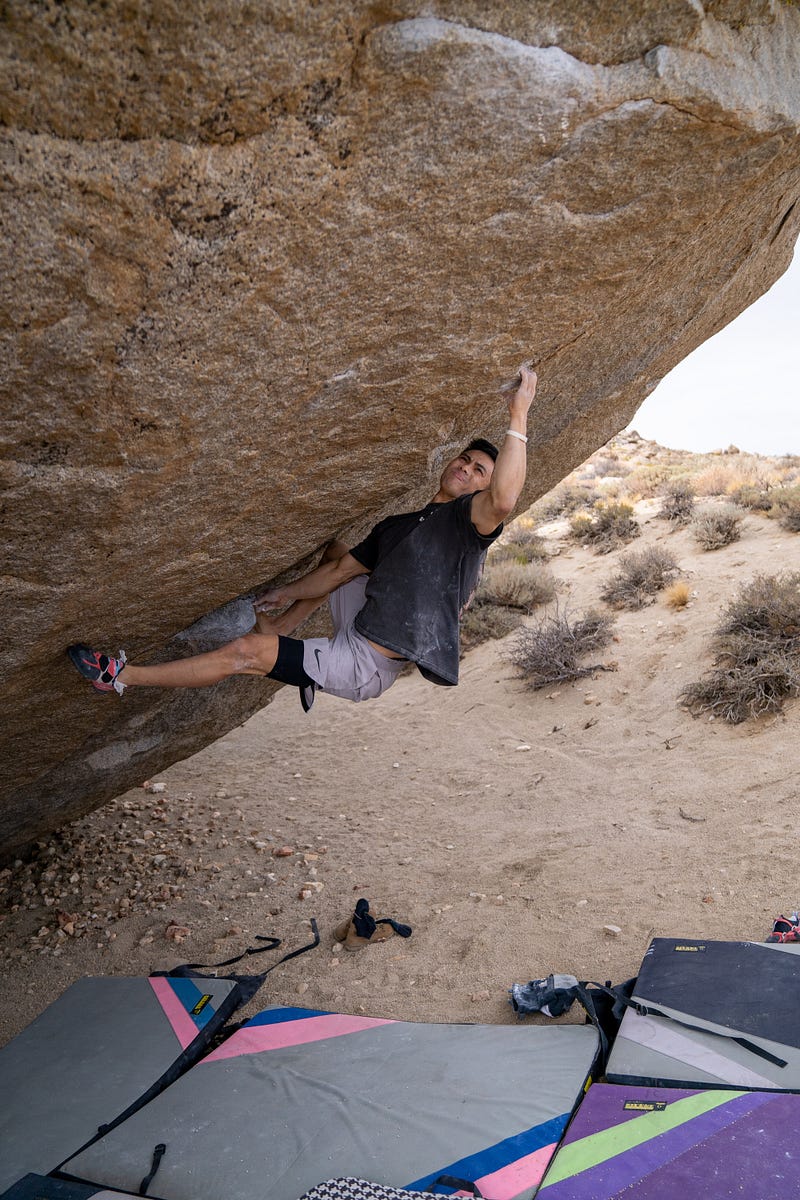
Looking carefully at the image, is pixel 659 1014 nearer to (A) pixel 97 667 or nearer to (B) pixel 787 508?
(A) pixel 97 667

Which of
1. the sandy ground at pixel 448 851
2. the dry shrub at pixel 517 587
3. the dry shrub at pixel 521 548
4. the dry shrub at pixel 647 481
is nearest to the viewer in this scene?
the sandy ground at pixel 448 851

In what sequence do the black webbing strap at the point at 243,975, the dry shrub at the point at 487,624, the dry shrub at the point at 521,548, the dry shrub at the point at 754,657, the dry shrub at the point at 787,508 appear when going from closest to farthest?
the black webbing strap at the point at 243,975, the dry shrub at the point at 754,657, the dry shrub at the point at 787,508, the dry shrub at the point at 487,624, the dry shrub at the point at 521,548

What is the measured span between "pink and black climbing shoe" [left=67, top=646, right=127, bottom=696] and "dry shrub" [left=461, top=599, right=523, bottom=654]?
7.23 metres

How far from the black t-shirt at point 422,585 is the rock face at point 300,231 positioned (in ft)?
0.94

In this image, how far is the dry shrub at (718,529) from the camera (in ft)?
34.1

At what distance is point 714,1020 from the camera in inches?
118

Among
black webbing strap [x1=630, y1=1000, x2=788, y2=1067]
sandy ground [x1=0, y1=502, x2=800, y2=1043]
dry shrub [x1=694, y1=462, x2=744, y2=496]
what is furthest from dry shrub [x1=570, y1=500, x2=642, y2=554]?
black webbing strap [x1=630, y1=1000, x2=788, y2=1067]

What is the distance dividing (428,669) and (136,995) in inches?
76.0

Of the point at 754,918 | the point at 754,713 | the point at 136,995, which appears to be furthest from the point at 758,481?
the point at 136,995

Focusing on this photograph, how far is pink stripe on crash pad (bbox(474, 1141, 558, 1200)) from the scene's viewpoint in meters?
2.34

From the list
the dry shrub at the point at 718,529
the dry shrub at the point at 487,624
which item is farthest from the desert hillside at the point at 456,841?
the dry shrub at the point at 718,529

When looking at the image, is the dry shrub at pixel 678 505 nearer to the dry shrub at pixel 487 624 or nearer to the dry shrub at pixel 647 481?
the dry shrub at pixel 647 481

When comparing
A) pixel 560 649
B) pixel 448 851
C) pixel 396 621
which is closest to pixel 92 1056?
pixel 396 621

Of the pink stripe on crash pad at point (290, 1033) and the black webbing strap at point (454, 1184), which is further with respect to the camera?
the pink stripe on crash pad at point (290, 1033)
